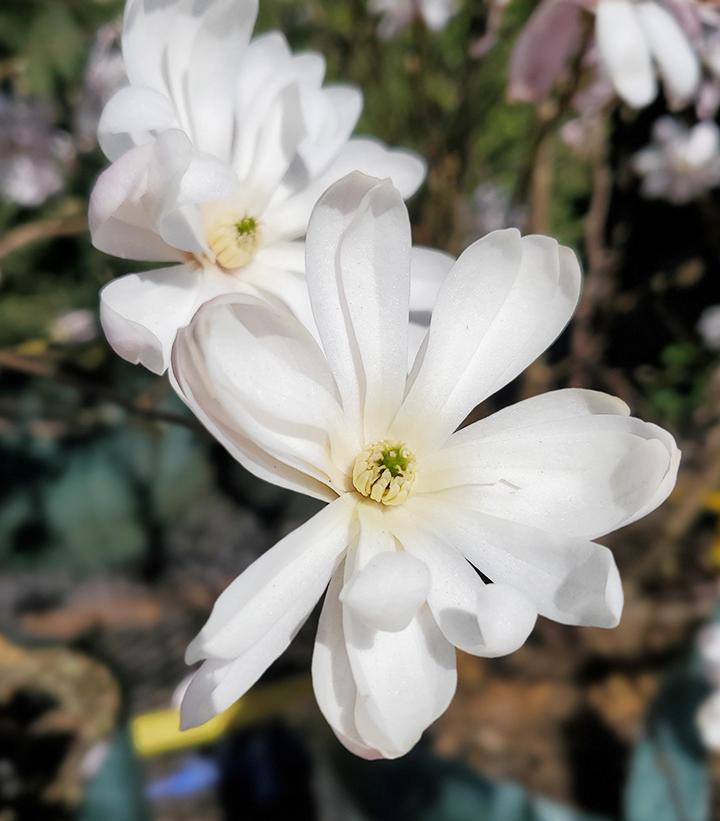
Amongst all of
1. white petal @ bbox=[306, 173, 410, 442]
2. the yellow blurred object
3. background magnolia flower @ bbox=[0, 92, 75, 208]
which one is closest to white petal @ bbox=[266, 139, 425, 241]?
white petal @ bbox=[306, 173, 410, 442]

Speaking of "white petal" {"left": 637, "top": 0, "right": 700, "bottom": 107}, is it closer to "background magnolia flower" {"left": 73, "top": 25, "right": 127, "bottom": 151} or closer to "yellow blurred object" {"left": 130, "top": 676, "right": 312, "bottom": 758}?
"background magnolia flower" {"left": 73, "top": 25, "right": 127, "bottom": 151}

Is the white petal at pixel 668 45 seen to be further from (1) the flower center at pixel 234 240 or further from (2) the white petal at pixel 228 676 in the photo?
(2) the white petal at pixel 228 676

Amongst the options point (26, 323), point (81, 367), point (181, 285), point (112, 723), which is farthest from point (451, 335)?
point (26, 323)

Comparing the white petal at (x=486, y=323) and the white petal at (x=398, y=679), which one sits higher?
the white petal at (x=486, y=323)

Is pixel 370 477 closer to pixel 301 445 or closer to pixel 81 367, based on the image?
pixel 301 445

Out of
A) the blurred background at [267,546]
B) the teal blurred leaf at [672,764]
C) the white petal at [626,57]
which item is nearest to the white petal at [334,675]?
the white petal at [626,57]

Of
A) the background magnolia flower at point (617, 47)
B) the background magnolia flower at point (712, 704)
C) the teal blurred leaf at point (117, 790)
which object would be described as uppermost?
the background magnolia flower at point (617, 47)
